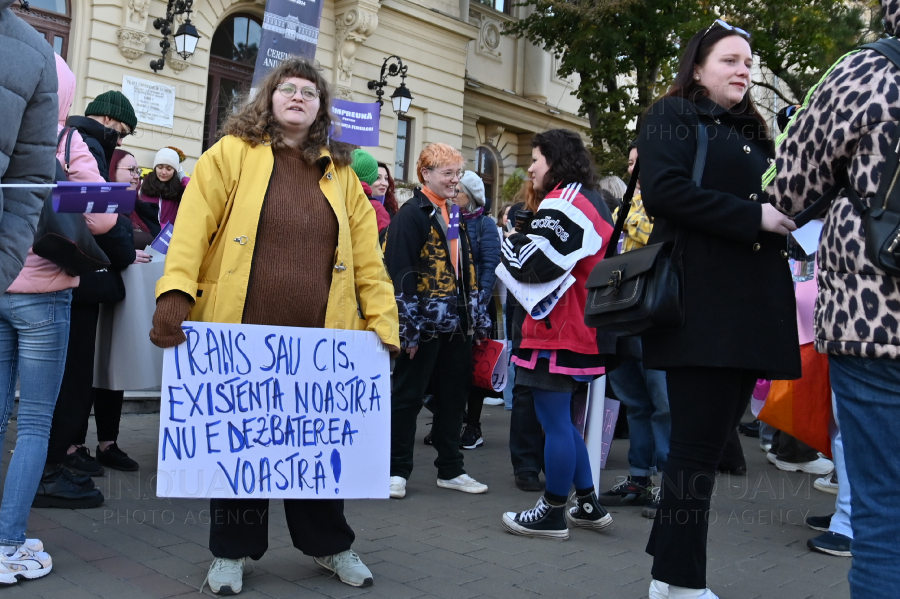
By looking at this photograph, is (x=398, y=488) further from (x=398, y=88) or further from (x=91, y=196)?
(x=398, y=88)

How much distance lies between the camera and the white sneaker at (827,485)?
5.75m

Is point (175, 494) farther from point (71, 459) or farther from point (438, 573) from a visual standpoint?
→ point (71, 459)

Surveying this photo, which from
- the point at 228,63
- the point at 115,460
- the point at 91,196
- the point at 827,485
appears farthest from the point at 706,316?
the point at 228,63

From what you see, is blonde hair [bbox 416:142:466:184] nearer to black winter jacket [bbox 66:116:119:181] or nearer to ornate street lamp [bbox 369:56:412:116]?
black winter jacket [bbox 66:116:119:181]

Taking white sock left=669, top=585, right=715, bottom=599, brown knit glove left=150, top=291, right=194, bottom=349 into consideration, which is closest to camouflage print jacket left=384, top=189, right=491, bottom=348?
brown knit glove left=150, top=291, right=194, bottom=349

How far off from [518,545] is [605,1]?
1465 centimetres

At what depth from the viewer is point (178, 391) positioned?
3223 mm

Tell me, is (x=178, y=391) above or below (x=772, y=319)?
below

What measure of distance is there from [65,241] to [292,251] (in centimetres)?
98

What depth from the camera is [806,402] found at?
4500 millimetres

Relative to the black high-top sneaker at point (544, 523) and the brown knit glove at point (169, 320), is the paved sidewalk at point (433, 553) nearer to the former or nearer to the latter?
the black high-top sneaker at point (544, 523)

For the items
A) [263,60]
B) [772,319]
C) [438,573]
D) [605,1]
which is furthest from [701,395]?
[605,1]

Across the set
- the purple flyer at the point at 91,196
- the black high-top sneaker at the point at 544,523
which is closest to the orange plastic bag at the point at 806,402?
the black high-top sneaker at the point at 544,523

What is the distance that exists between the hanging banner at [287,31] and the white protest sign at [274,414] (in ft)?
19.7
